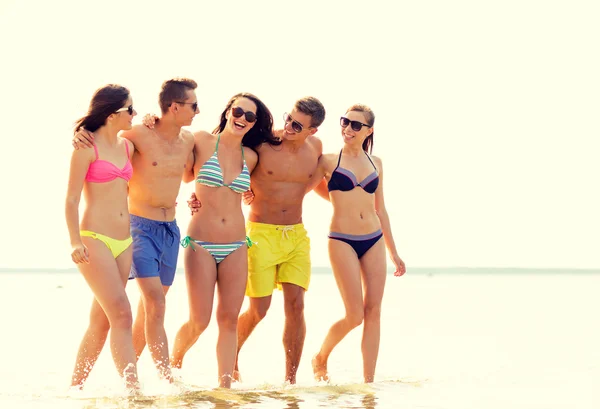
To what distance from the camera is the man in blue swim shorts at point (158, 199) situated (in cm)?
738

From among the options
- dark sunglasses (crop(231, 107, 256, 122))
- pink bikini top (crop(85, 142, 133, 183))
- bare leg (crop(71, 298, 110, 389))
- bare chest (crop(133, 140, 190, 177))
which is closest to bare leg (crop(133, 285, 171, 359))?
bare leg (crop(71, 298, 110, 389))

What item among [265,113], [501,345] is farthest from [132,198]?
[501,345]

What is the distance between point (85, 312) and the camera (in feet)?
68.1

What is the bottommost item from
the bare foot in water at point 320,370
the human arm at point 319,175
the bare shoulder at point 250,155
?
the bare foot in water at point 320,370

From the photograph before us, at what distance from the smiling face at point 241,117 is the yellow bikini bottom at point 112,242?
146 centimetres

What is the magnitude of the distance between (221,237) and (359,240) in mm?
1470

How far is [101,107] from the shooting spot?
7066mm

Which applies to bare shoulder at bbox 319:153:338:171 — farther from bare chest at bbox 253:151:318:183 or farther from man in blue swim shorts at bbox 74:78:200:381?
man in blue swim shorts at bbox 74:78:200:381

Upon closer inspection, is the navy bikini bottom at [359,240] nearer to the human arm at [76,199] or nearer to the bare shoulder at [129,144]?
the bare shoulder at [129,144]

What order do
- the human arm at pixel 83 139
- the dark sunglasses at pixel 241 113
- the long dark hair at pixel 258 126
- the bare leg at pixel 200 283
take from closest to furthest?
the human arm at pixel 83 139, the bare leg at pixel 200 283, the dark sunglasses at pixel 241 113, the long dark hair at pixel 258 126

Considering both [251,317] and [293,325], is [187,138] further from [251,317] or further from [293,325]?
[293,325]

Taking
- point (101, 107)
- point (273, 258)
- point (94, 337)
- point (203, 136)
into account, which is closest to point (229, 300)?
point (273, 258)

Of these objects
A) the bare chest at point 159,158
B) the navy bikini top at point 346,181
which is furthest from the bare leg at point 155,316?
the navy bikini top at point 346,181

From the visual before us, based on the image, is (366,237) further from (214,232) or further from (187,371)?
(187,371)
